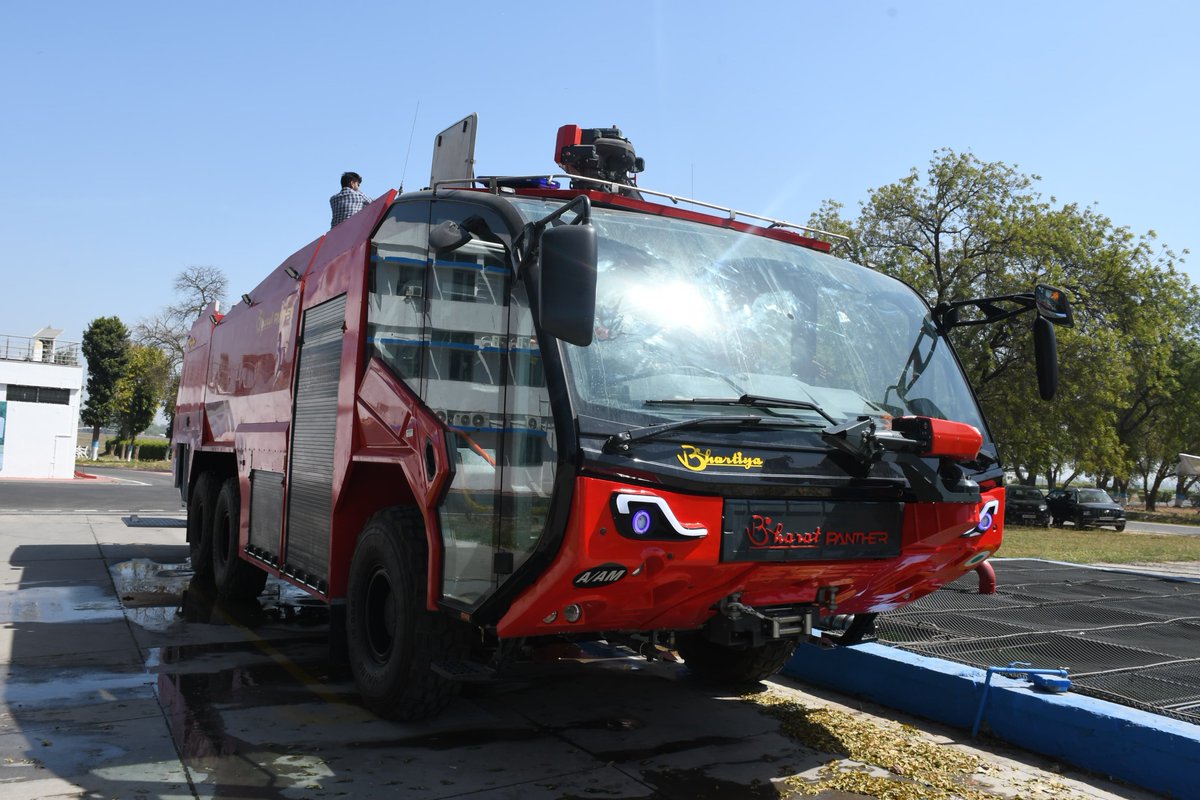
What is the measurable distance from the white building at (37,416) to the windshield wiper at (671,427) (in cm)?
4112

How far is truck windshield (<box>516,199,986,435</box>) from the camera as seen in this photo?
3.97m

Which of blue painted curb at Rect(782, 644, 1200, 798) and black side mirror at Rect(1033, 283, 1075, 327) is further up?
black side mirror at Rect(1033, 283, 1075, 327)

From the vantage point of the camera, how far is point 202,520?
30.9 feet

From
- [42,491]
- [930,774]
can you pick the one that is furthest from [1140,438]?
[930,774]

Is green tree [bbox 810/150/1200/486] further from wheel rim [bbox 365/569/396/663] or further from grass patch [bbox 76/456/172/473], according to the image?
grass patch [bbox 76/456/172/473]

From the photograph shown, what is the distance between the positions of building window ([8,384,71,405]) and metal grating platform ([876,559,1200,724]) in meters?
40.3

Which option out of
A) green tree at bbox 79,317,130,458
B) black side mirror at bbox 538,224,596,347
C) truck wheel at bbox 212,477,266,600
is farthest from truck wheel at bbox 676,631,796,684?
green tree at bbox 79,317,130,458

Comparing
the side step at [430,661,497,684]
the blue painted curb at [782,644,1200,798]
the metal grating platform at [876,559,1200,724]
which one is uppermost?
the side step at [430,661,497,684]

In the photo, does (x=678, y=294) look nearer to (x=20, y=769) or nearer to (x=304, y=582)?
(x=304, y=582)

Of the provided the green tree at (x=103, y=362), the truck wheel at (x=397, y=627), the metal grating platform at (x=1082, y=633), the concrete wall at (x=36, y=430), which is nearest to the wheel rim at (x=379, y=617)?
the truck wheel at (x=397, y=627)

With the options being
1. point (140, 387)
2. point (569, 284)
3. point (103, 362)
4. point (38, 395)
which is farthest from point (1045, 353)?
point (140, 387)

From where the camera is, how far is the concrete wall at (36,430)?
3897cm

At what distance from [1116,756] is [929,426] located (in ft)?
6.88

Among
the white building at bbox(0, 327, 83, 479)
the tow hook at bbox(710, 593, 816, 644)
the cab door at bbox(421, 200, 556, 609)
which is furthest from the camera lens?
the white building at bbox(0, 327, 83, 479)
